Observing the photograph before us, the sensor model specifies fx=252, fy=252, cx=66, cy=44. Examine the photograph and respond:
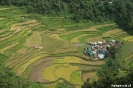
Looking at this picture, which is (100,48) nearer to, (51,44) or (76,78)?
(51,44)

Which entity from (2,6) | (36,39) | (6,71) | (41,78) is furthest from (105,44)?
(2,6)

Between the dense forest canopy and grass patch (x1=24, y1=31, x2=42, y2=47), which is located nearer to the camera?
grass patch (x1=24, y1=31, x2=42, y2=47)

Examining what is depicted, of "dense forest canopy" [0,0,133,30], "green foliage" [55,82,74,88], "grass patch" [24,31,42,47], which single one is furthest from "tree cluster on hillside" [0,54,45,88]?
"dense forest canopy" [0,0,133,30]

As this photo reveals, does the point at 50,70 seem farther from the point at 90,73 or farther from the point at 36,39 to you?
the point at 36,39

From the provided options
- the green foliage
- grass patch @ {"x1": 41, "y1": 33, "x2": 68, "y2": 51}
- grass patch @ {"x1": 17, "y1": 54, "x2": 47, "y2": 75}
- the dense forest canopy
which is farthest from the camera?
the dense forest canopy

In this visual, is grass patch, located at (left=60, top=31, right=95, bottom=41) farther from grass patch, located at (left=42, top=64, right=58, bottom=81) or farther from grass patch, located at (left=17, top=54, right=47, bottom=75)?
grass patch, located at (left=42, top=64, right=58, bottom=81)

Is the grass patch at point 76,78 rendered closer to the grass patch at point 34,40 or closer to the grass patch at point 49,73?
the grass patch at point 49,73
